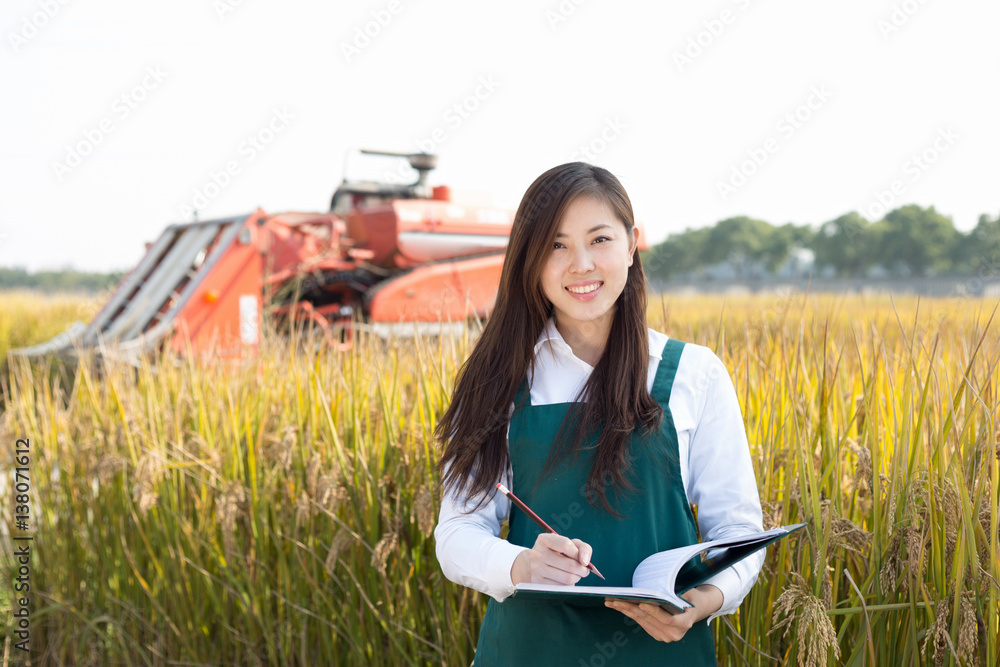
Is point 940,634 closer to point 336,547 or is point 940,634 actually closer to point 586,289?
point 586,289

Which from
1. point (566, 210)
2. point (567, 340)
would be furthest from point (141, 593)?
point (566, 210)

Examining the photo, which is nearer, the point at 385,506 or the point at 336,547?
the point at 336,547

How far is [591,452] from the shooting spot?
4.01 ft

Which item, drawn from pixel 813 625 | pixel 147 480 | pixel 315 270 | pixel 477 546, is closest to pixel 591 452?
pixel 477 546

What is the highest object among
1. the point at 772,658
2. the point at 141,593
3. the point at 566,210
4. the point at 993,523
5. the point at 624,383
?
the point at 566,210

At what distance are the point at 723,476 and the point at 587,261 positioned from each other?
1.44ft

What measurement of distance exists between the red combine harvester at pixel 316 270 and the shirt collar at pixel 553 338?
3723mm

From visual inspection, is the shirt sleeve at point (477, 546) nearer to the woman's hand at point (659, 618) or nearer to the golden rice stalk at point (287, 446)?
the woman's hand at point (659, 618)

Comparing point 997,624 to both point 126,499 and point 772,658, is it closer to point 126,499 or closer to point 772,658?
point 772,658

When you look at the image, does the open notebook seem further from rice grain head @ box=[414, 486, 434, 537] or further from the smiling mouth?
rice grain head @ box=[414, 486, 434, 537]

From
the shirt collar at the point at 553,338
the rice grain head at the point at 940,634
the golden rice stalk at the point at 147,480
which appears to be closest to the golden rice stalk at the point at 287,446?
the golden rice stalk at the point at 147,480

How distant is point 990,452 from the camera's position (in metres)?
1.29

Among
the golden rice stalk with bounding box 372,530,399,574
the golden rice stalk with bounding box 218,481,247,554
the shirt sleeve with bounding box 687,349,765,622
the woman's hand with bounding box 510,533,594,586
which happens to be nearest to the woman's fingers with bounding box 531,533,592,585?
the woman's hand with bounding box 510,533,594,586

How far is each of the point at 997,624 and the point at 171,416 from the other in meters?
2.53
